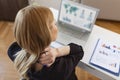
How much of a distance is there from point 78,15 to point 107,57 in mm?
314

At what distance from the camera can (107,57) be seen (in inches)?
40.2

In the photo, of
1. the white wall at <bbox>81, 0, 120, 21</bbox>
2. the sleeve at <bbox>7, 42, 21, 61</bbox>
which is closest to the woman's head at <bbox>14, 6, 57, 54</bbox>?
the sleeve at <bbox>7, 42, 21, 61</bbox>

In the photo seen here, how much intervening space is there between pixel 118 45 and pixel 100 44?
0.11 meters

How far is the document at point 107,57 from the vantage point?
3.19 feet

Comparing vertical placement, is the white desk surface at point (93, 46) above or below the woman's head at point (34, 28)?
below

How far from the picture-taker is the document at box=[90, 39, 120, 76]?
97 cm

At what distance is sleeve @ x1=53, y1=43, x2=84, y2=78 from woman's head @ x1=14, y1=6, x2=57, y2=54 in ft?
0.50

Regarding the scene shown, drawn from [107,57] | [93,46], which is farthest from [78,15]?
[107,57]

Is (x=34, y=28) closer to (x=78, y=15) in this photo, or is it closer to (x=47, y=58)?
(x=47, y=58)

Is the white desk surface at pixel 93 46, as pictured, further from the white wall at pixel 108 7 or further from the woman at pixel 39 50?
the white wall at pixel 108 7

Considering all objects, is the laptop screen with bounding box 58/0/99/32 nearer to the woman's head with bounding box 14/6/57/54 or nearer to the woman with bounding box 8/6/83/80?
the woman with bounding box 8/6/83/80

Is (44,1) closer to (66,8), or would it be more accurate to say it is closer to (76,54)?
(66,8)

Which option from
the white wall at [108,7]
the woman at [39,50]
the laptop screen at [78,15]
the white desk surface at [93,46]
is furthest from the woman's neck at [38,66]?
the white wall at [108,7]

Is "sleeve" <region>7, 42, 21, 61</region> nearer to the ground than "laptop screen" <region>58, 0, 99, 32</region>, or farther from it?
nearer to the ground
